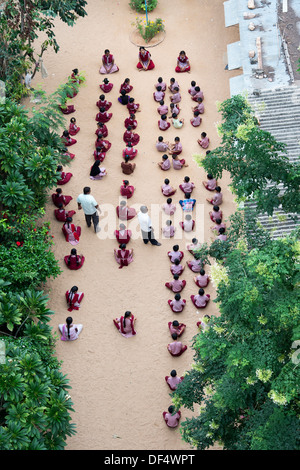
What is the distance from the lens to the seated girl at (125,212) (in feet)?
58.5

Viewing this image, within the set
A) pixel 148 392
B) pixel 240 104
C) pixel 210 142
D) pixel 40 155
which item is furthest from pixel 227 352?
pixel 210 142

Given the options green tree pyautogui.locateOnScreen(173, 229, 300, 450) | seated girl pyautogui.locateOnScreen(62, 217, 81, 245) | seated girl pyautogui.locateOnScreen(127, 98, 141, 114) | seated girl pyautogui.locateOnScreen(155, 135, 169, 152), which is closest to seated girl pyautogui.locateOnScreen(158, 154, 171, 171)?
seated girl pyautogui.locateOnScreen(155, 135, 169, 152)

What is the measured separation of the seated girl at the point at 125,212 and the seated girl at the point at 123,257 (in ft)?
3.91

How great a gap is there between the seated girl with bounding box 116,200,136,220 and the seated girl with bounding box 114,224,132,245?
1.70 ft

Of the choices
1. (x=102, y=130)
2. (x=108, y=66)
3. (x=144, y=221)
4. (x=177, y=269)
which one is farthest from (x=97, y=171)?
(x=108, y=66)

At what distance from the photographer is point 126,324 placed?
51.0 ft

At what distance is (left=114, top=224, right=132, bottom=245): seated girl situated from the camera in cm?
1725

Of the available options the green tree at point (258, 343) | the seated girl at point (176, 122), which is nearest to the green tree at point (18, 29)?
the seated girl at point (176, 122)

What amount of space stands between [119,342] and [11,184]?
12.9ft

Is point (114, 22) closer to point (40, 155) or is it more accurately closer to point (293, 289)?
point (40, 155)

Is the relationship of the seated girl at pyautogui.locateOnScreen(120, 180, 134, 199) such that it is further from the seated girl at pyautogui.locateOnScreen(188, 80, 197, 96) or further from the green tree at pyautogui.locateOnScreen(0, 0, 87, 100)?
the seated girl at pyautogui.locateOnScreen(188, 80, 197, 96)

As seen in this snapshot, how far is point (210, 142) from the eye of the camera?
19.6 m

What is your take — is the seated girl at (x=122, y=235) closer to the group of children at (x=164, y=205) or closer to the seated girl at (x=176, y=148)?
the group of children at (x=164, y=205)

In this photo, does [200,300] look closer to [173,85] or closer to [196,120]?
[196,120]
